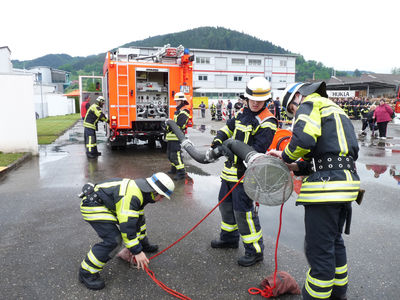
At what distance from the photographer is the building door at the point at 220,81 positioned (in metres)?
55.9

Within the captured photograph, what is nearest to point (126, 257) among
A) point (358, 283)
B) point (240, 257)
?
point (240, 257)

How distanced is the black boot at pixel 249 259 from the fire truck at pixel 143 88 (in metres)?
6.49

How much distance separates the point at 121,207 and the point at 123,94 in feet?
23.9

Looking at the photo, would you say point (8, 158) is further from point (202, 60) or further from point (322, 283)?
point (202, 60)

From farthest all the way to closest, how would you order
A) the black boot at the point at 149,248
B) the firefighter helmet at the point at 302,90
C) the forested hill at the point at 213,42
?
the forested hill at the point at 213,42, the black boot at the point at 149,248, the firefighter helmet at the point at 302,90

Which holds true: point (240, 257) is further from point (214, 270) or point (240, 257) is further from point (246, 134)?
point (246, 134)

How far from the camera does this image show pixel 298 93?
2855 millimetres

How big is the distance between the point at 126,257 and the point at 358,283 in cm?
238

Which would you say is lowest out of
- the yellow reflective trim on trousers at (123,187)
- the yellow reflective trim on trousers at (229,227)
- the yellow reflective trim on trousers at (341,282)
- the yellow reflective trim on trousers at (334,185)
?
the yellow reflective trim on trousers at (341,282)

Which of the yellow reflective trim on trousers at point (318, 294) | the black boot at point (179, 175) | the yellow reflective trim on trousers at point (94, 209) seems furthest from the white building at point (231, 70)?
the yellow reflective trim on trousers at point (318, 294)

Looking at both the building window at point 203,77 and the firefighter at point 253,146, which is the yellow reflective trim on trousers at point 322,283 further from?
the building window at point 203,77

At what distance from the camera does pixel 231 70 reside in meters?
56.8

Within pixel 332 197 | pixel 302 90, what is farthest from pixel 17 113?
pixel 332 197

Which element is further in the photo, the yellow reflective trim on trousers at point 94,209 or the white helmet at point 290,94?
the yellow reflective trim on trousers at point 94,209
